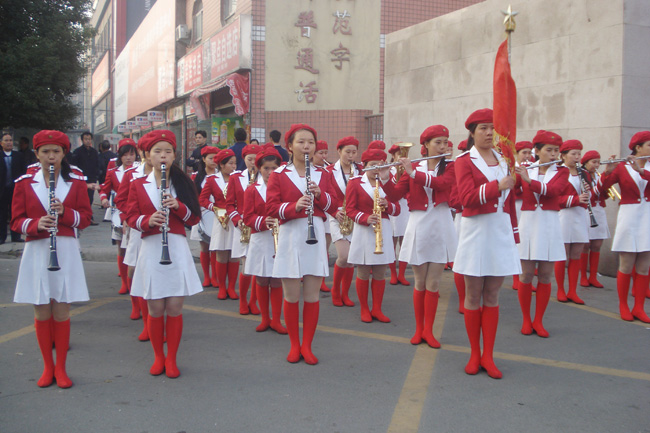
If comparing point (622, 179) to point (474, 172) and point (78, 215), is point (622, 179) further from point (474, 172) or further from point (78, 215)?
point (78, 215)

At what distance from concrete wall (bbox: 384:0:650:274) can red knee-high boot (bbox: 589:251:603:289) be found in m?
0.84

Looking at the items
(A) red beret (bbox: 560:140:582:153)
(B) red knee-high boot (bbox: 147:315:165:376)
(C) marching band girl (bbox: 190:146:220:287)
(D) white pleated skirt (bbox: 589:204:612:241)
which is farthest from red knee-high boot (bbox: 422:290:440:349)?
(D) white pleated skirt (bbox: 589:204:612:241)

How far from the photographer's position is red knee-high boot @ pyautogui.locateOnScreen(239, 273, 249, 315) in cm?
725

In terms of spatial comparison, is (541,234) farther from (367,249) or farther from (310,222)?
(310,222)

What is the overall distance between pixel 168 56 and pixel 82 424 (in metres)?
25.5

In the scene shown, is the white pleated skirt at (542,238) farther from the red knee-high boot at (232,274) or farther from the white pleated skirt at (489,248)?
the red knee-high boot at (232,274)

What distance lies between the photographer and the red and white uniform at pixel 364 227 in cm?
694

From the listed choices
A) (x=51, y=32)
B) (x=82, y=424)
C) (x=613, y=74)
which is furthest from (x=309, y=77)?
(x=82, y=424)

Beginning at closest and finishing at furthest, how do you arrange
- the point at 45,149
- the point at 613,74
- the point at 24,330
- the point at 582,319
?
the point at 45,149 → the point at 24,330 → the point at 582,319 → the point at 613,74

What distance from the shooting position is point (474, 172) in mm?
5102

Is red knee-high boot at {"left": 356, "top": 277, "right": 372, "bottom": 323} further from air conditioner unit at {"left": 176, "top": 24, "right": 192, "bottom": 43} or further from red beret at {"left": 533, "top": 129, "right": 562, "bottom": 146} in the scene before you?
air conditioner unit at {"left": 176, "top": 24, "right": 192, "bottom": 43}

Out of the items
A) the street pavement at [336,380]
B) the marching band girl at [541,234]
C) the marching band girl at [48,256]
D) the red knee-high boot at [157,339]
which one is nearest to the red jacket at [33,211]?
the marching band girl at [48,256]

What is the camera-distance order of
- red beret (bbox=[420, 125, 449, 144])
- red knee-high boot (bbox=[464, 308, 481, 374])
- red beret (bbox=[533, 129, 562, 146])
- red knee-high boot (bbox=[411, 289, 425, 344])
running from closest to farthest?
red knee-high boot (bbox=[464, 308, 481, 374]), red beret (bbox=[420, 125, 449, 144]), red knee-high boot (bbox=[411, 289, 425, 344]), red beret (bbox=[533, 129, 562, 146])

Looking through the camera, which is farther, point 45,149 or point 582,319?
point 582,319
